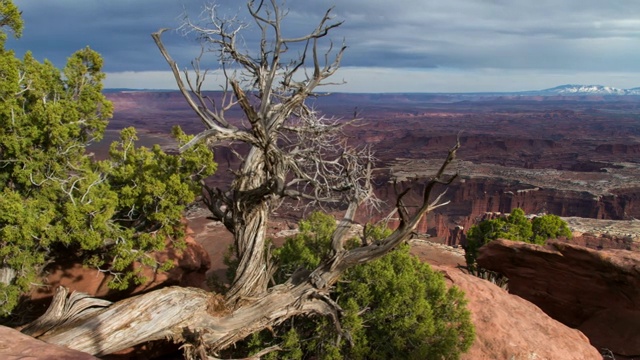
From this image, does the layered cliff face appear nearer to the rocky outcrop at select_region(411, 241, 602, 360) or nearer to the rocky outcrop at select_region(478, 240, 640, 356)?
the rocky outcrop at select_region(478, 240, 640, 356)

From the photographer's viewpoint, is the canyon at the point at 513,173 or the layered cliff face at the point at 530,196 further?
the canyon at the point at 513,173

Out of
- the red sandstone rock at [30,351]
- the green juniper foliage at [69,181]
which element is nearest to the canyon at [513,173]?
the green juniper foliage at [69,181]

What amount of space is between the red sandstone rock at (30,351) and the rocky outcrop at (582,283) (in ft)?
49.5

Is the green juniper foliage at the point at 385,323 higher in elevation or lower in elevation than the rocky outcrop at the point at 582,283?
higher

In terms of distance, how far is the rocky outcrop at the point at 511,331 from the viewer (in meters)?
8.73

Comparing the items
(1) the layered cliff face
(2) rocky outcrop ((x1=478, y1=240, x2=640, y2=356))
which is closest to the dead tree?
(2) rocky outcrop ((x1=478, y1=240, x2=640, y2=356))

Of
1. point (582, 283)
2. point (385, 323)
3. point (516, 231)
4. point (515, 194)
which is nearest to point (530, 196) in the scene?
point (515, 194)

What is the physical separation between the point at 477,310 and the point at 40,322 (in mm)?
9154

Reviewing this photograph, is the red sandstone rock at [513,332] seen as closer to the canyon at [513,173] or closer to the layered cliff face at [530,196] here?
the canyon at [513,173]

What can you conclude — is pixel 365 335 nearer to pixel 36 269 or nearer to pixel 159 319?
pixel 159 319

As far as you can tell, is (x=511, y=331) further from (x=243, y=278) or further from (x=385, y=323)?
(x=243, y=278)

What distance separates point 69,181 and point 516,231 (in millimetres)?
20513

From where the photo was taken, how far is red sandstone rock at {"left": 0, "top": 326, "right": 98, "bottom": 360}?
4504 mm

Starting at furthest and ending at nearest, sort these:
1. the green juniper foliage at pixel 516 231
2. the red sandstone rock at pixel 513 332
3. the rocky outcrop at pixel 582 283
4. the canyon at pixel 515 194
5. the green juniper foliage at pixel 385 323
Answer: the green juniper foliage at pixel 516 231, the canyon at pixel 515 194, the rocky outcrop at pixel 582 283, the red sandstone rock at pixel 513 332, the green juniper foliage at pixel 385 323
